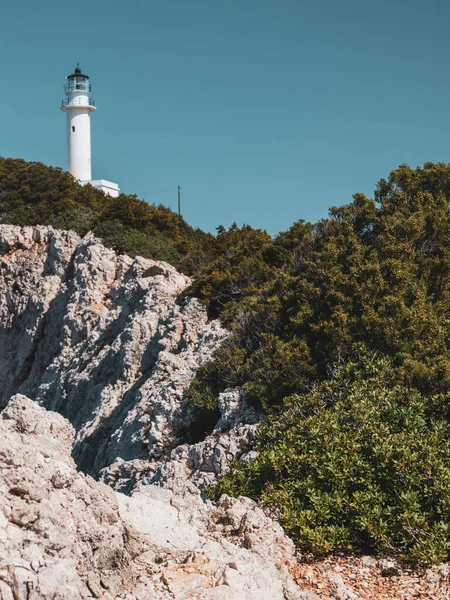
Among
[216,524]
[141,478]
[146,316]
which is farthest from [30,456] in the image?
[146,316]

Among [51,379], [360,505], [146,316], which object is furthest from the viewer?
[51,379]

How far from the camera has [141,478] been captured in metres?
13.9

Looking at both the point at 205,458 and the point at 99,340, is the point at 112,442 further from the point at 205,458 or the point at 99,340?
the point at 99,340

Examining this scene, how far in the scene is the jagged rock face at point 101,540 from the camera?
5922mm

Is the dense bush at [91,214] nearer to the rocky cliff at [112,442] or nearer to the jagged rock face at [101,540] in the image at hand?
the rocky cliff at [112,442]

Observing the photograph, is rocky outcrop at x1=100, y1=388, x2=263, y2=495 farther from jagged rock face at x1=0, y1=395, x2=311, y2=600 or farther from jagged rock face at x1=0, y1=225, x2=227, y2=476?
jagged rock face at x1=0, y1=395, x2=311, y2=600

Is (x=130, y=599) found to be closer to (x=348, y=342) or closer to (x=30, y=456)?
(x=30, y=456)

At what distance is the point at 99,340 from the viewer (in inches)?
950

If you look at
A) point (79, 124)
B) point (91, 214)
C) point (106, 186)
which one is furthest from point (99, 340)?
point (79, 124)

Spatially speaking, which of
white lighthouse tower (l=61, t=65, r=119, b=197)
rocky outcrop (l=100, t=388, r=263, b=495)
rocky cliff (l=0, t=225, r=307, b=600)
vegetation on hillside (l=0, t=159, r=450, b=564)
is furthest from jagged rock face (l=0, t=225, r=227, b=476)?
white lighthouse tower (l=61, t=65, r=119, b=197)

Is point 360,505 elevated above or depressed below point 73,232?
below

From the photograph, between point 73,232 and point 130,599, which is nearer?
point 130,599

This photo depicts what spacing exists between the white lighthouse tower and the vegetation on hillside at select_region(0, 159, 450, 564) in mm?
27653

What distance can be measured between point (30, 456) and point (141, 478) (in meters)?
7.22
